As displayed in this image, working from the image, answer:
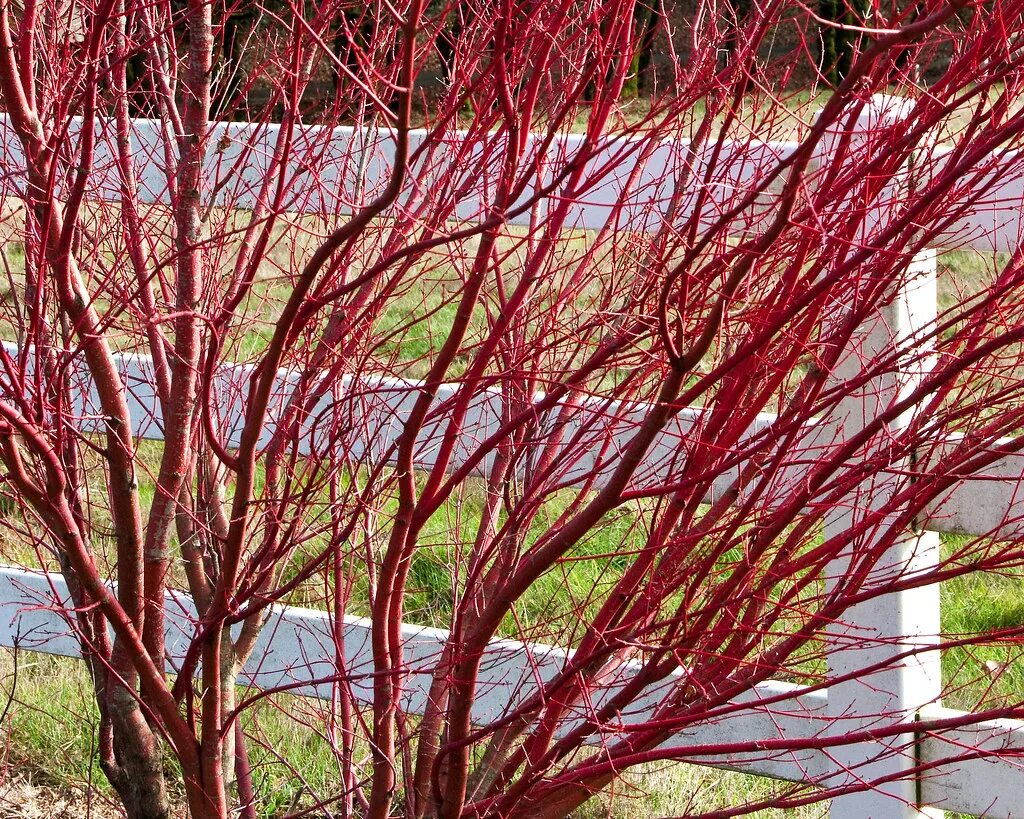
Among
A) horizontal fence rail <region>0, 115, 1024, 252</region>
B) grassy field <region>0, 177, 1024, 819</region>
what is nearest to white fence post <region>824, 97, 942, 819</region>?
horizontal fence rail <region>0, 115, 1024, 252</region>

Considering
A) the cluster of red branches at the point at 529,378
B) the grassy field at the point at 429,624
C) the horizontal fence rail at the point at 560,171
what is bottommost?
the grassy field at the point at 429,624

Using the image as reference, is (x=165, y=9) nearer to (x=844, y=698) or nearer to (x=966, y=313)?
(x=966, y=313)

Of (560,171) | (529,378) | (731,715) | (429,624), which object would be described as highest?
(560,171)

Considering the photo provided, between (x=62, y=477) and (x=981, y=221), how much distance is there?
5.05 feet

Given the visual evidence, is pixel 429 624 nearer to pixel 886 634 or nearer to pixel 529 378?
pixel 886 634

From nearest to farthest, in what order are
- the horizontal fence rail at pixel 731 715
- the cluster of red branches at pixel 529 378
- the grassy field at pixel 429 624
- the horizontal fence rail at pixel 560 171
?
the cluster of red branches at pixel 529 378 → the horizontal fence rail at pixel 560 171 → the horizontal fence rail at pixel 731 715 → the grassy field at pixel 429 624

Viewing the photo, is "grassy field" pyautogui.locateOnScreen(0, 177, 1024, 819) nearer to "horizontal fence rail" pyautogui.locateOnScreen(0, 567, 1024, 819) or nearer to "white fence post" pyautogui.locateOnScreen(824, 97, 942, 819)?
"horizontal fence rail" pyautogui.locateOnScreen(0, 567, 1024, 819)

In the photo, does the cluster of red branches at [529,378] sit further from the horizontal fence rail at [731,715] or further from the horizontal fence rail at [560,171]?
the horizontal fence rail at [731,715]

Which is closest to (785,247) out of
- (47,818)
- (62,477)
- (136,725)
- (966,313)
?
(966,313)

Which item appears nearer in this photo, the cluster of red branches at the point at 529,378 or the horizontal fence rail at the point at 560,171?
the cluster of red branches at the point at 529,378

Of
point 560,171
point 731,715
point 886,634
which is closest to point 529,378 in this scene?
point 560,171

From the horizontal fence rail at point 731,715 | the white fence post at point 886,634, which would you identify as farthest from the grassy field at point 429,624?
the white fence post at point 886,634

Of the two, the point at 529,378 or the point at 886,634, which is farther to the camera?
the point at 886,634

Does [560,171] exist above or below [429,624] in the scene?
above
